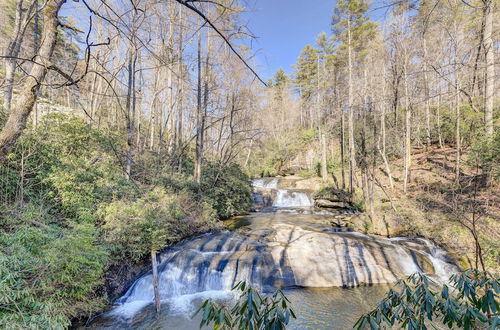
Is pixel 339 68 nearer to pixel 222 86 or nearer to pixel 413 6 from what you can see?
pixel 222 86

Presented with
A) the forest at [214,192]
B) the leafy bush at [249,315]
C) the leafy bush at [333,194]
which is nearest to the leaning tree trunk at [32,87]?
the forest at [214,192]

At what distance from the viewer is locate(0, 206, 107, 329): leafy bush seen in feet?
10.9

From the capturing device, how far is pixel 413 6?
10.7ft

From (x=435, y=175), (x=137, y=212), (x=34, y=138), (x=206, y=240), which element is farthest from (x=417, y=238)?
(x=34, y=138)

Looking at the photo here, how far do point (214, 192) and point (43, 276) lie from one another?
821 cm

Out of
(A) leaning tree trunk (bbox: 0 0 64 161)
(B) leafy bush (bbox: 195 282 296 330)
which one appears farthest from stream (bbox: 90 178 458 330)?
(B) leafy bush (bbox: 195 282 296 330)

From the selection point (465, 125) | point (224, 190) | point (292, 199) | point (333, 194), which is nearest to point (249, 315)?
point (224, 190)

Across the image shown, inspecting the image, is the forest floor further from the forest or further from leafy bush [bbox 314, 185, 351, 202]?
leafy bush [bbox 314, 185, 351, 202]

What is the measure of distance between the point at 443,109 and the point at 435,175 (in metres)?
8.14

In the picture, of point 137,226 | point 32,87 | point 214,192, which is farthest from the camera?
point 214,192

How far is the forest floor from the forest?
0.07 m

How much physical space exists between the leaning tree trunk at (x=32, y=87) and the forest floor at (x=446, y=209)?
25.2 feet

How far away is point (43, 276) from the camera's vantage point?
12.9 feet

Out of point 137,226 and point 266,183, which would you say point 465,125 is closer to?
point 266,183
